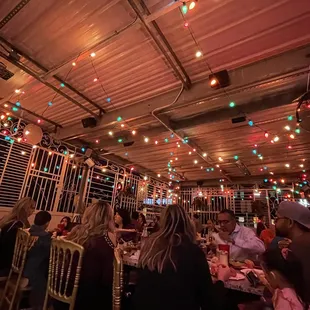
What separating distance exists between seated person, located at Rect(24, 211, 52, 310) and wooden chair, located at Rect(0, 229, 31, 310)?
9 centimetres

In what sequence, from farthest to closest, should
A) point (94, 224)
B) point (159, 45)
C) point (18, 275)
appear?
point (159, 45) < point (18, 275) < point (94, 224)

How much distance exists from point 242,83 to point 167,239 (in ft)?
8.35

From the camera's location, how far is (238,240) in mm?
2840

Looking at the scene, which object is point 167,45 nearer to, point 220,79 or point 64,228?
point 220,79

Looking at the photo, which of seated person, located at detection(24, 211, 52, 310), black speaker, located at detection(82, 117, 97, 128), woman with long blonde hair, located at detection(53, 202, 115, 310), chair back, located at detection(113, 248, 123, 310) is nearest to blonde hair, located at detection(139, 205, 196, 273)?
chair back, located at detection(113, 248, 123, 310)

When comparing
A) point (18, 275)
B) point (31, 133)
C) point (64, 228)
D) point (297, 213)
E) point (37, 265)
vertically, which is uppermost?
point (31, 133)

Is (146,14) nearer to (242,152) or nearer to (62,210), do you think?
(242,152)

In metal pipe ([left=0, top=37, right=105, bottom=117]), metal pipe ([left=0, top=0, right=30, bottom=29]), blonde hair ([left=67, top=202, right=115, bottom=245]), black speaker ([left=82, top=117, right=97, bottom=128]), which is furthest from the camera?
black speaker ([left=82, top=117, right=97, bottom=128])

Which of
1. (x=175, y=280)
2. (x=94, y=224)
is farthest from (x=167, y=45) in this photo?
(x=175, y=280)

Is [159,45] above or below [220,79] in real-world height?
above

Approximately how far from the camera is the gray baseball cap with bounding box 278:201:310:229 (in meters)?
1.80

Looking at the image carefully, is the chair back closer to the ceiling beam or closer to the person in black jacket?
the person in black jacket

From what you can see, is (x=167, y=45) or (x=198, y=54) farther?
(x=198, y=54)

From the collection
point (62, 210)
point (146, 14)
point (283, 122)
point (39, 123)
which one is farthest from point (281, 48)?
point (62, 210)
